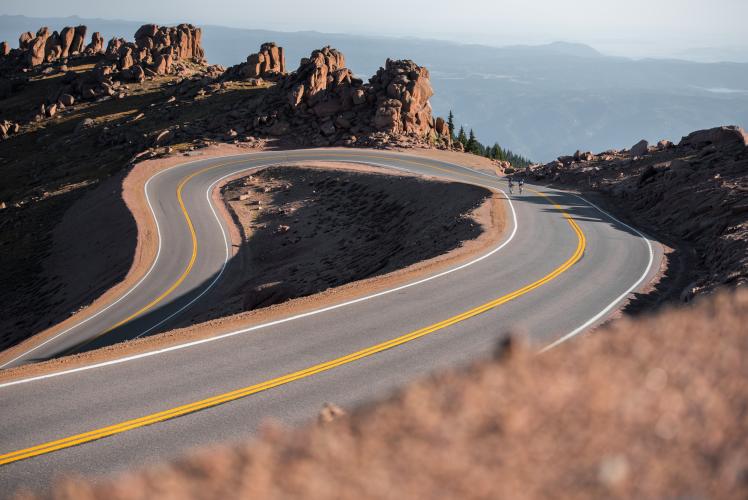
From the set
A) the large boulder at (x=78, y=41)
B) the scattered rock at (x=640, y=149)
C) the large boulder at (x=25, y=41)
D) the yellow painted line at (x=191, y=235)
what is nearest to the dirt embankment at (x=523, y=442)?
the yellow painted line at (x=191, y=235)

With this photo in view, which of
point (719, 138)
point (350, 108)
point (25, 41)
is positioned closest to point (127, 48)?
point (25, 41)

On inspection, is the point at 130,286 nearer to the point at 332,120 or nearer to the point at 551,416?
the point at 551,416

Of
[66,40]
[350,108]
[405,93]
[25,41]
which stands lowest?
[350,108]

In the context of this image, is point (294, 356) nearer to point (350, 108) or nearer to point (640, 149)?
point (640, 149)

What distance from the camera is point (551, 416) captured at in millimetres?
3668

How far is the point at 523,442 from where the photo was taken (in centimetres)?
349

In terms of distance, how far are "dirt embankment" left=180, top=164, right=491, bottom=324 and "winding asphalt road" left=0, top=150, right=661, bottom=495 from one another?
11.8ft

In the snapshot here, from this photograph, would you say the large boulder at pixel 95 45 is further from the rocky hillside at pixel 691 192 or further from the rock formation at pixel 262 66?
the rocky hillside at pixel 691 192

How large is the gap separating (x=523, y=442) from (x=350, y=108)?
58.6 m

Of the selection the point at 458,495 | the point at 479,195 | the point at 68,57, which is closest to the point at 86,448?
the point at 458,495

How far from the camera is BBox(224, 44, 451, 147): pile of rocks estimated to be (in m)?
56.8

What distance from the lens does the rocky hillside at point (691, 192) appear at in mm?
20516

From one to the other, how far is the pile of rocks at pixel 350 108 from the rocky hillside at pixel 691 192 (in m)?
17.0

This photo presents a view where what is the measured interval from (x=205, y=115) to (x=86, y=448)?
62.4m
